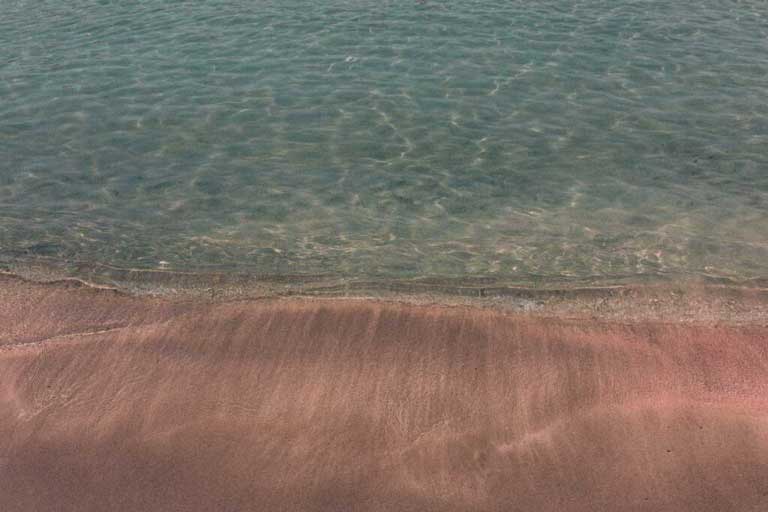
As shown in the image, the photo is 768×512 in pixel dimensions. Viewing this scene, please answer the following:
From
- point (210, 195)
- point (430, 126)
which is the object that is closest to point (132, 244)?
point (210, 195)

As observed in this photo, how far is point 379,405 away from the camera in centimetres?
699

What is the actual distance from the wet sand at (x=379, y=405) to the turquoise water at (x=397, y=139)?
127 cm

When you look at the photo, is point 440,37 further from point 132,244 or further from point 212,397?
point 212,397

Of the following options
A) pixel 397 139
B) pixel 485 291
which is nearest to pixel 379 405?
pixel 485 291

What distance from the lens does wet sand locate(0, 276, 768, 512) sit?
6.15 metres

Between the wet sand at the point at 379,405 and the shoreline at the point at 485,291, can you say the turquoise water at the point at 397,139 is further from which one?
the wet sand at the point at 379,405

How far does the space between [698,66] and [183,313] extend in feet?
43.5

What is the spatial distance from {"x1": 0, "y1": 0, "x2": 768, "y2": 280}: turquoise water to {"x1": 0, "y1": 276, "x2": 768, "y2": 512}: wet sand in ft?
4.15

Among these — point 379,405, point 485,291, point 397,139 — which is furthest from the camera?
point 397,139

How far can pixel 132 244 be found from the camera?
999 centimetres

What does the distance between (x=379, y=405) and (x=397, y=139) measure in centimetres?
698

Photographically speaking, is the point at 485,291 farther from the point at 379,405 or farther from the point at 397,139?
the point at 397,139

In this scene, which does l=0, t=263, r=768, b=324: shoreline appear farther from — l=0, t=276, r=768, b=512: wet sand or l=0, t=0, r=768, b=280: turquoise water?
l=0, t=0, r=768, b=280: turquoise water

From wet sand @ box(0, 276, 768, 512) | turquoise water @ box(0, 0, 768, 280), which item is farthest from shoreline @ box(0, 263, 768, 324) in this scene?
turquoise water @ box(0, 0, 768, 280)
